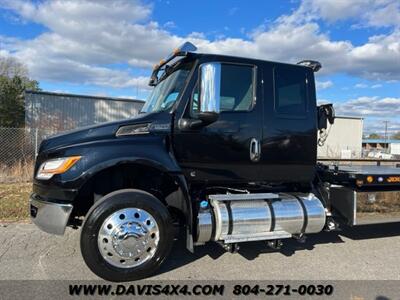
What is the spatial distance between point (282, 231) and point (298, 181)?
2.73 feet

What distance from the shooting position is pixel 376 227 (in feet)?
23.1

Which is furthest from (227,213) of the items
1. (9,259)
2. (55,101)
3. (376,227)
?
(55,101)

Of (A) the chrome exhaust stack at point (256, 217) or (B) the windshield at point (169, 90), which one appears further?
(B) the windshield at point (169, 90)

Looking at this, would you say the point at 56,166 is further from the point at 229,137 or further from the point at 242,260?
the point at 242,260

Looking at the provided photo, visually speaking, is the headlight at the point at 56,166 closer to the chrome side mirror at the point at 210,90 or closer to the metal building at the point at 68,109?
the chrome side mirror at the point at 210,90

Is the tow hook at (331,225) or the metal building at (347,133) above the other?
the metal building at (347,133)

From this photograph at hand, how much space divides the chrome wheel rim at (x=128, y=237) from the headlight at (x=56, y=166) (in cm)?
70

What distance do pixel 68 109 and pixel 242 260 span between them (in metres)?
22.8

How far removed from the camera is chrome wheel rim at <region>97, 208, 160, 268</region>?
14.1ft

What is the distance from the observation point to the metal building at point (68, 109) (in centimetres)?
2473

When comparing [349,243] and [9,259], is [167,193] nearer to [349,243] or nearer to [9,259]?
[9,259]

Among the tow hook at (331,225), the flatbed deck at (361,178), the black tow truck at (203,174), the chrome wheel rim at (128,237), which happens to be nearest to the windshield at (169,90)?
the black tow truck at (203,174)

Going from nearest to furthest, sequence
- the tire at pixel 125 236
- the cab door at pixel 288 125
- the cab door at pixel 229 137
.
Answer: the tire at pixel 125 236 → the cab door at pixel 229 137 → the cab door at pixel 288 125

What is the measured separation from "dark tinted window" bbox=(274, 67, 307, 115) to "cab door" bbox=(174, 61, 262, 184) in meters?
0.31
